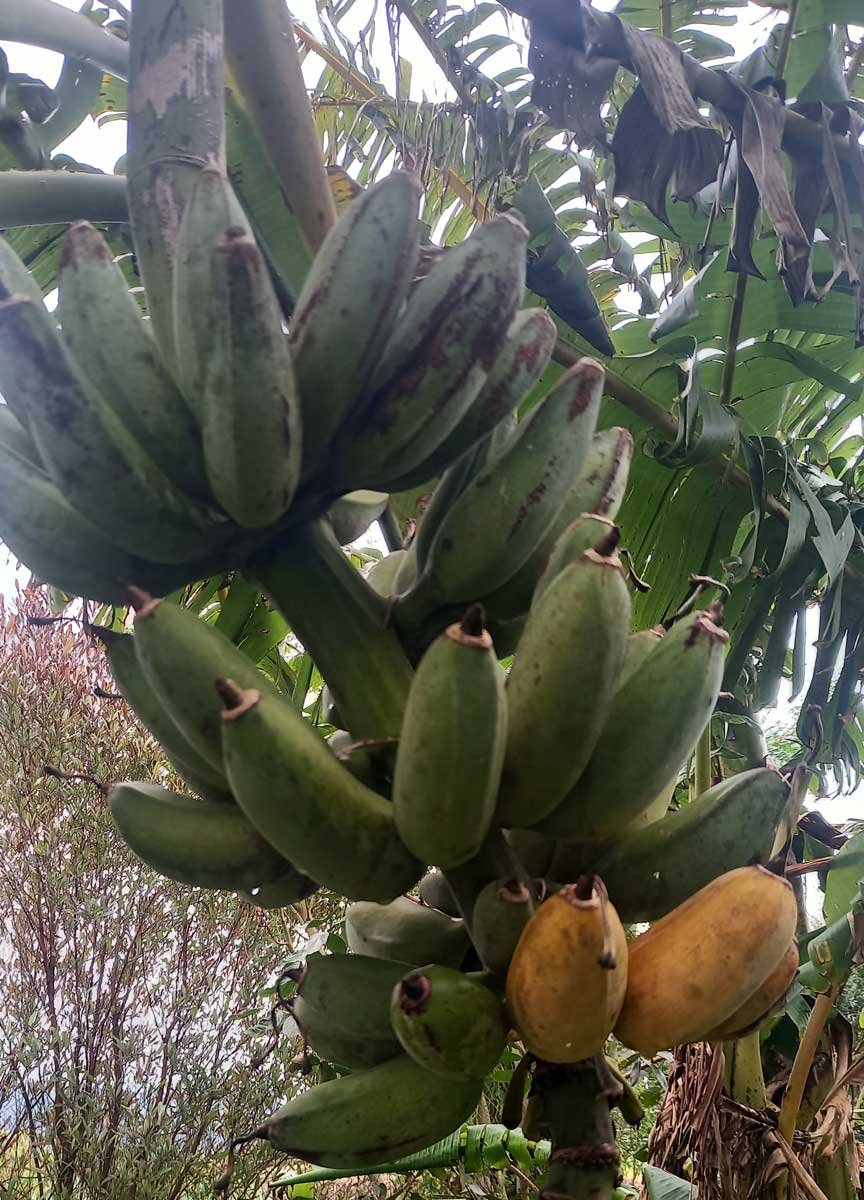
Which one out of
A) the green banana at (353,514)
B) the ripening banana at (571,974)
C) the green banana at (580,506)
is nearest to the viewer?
the ripening banana at (571,974)

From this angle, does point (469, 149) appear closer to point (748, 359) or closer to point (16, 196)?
point (748, 359)

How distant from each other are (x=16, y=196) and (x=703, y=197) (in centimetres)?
104

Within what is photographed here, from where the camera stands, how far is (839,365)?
1662mm

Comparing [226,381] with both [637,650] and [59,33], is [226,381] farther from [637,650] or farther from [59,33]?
[59,33]

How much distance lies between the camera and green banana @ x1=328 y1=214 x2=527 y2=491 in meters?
0.59

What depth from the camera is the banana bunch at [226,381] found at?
21.3 inches

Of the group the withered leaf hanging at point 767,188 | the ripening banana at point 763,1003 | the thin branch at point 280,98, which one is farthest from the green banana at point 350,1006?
the withered leaf hanging at point 767,188

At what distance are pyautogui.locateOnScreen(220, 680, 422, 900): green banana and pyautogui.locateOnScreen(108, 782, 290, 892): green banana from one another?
7 centimetres

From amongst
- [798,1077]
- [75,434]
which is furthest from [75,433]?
[798,1077]

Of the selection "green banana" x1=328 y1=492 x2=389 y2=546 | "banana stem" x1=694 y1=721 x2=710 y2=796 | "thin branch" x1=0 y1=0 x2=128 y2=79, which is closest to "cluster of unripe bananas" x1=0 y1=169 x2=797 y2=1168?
"green banana" x1=328 y1=492 x2=389 y2=546

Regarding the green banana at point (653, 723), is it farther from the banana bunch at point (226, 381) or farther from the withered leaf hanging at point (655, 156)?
the withered leaf hanging at point (655, 156)

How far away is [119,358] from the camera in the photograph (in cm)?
58

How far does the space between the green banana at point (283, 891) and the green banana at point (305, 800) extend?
9 cm

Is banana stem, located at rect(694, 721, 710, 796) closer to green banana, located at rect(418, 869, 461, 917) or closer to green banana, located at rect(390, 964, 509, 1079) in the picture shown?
green banana, located at rect(418, 869, 461, 917)
